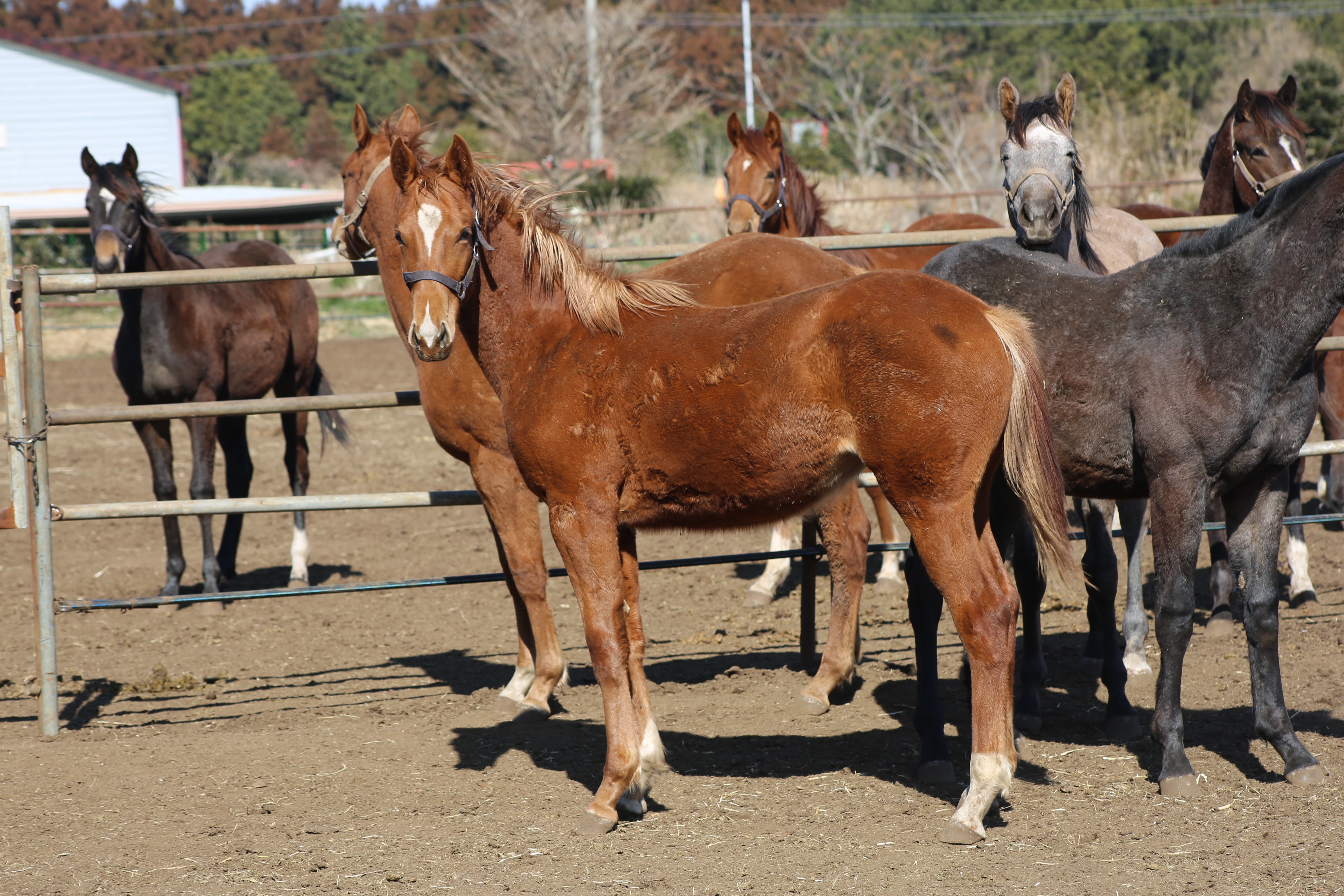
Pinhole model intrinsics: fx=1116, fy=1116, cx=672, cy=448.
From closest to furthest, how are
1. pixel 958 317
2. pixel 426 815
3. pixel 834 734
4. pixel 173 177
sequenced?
1. pixel 958 317
2. pixel 426 815
3. pixel 834 734
4. pixel 173 177

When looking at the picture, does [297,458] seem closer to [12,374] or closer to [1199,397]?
[12,374]

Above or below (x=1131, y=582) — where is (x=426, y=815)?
below

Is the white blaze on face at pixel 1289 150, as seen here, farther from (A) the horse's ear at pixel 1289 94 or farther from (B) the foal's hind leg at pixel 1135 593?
(B) the foal's hind leg at pixel 1135 593

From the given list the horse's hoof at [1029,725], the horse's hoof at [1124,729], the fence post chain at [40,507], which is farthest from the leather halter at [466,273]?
the horse's hoof at [1124,729]

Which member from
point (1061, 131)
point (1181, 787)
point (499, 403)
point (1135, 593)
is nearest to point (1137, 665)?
point (1135, 593)

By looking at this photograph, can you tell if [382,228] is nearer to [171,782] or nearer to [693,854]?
[171,782]

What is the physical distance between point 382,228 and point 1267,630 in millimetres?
3365

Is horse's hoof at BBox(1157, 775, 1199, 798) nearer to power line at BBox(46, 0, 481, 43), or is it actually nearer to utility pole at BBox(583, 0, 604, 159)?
utility pole at BBox(583, 0, 604, 159)

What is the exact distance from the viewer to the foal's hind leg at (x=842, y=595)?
438cm

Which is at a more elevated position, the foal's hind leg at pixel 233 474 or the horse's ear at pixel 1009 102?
the horse's ear at pixel 1009 102

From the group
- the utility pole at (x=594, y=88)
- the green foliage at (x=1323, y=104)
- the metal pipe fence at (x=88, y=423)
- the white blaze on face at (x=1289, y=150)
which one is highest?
the utility pole at (x=594, y=88)

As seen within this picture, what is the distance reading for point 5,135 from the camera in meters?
31.8

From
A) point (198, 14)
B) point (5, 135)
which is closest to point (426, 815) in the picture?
point (5, 135)

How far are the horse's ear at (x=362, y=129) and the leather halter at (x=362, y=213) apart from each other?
0.18 metres
